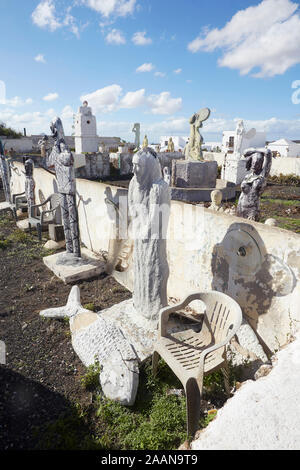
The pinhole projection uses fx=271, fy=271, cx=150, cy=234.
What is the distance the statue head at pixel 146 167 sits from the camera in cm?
308

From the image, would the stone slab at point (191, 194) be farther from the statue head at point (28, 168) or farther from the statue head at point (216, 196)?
the statue head at point (216, 196)

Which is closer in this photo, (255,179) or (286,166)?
(255,179)

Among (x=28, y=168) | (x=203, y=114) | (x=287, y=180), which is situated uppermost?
(x=203, y=114)

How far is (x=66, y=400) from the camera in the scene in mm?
2863

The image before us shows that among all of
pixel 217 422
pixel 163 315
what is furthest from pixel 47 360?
pixel 217 422

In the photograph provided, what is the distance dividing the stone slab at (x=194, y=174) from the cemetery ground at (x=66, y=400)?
7953 millimetres

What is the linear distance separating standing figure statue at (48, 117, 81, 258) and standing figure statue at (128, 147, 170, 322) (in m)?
2.15

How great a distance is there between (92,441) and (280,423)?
1734 mm

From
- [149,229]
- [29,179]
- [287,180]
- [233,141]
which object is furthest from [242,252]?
[233,141]

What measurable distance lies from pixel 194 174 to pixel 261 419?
10.4 meters

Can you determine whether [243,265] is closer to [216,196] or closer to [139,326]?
[139,326]
